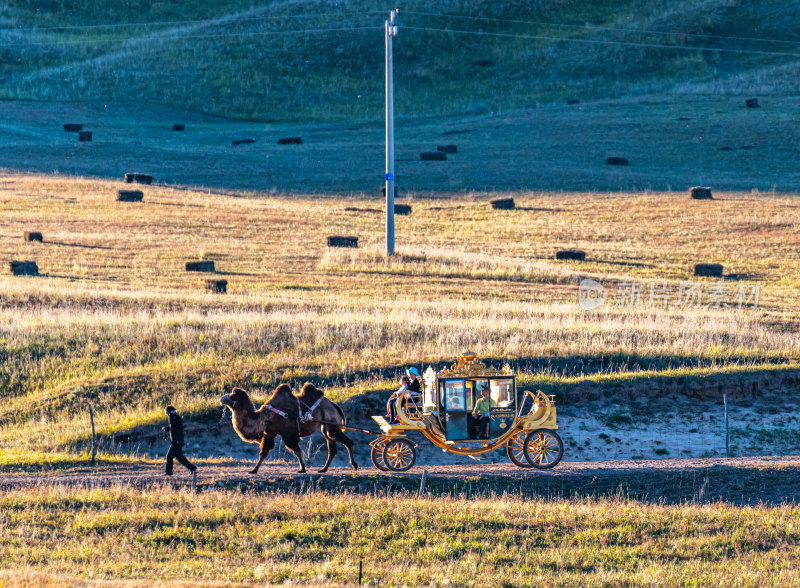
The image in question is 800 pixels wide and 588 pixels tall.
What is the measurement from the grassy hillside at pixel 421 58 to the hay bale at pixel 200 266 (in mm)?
48037

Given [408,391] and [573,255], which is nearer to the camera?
[408,391]

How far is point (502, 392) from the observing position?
14219 millimetres

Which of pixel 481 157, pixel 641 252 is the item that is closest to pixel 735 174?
pixel 481 157

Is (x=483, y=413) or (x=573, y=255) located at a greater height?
(x=573, y=255)

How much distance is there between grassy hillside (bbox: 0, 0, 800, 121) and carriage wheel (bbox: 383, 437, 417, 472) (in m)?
63.1

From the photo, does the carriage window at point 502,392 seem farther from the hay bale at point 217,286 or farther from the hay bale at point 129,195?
the hay bale at point 129,195

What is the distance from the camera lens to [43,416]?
→ 1894 cm

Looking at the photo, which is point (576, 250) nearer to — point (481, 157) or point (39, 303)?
point (39, 303)

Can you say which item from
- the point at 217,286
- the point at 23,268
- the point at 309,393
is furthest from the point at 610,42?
the point at 309,393

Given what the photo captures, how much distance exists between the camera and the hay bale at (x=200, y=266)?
106 ft

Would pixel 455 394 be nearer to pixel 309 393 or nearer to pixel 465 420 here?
pixel 465 420

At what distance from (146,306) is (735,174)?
120ft

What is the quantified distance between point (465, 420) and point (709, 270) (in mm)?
21108

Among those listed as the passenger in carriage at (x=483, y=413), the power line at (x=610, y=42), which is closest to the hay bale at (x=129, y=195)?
the passenger in carriage at (x=483, y=413)
